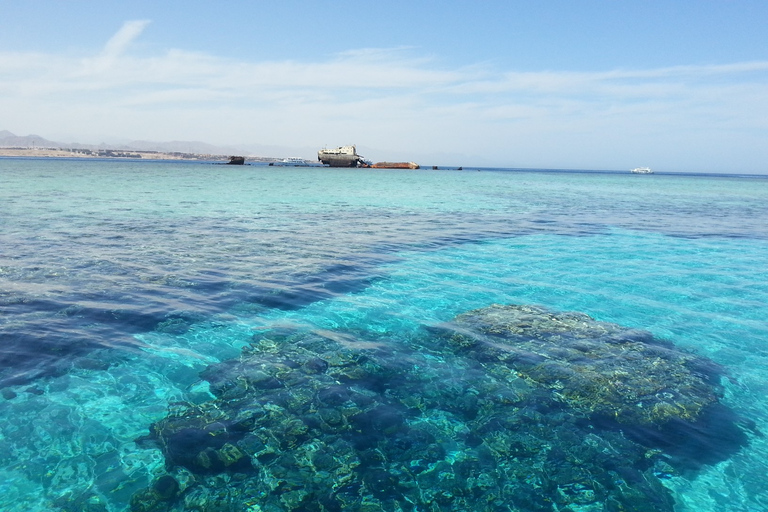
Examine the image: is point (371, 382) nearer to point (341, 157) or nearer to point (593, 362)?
point (593, 362)

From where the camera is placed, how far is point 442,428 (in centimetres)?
712

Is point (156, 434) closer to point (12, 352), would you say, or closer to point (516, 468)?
point (12, 352)

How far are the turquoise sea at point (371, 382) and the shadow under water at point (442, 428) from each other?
36 mm

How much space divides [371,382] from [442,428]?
5.86ft

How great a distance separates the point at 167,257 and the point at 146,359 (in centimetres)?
901

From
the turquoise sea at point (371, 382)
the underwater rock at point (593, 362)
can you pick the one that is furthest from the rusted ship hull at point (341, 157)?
the underwater rock at point (593, 362)

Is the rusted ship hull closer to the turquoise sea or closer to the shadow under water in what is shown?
the turquoise sea

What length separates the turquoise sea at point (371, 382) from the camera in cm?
587

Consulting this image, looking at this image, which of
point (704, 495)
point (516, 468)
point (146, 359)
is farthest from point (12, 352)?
point (704, 495)

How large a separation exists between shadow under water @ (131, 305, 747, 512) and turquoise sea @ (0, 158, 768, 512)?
36mm

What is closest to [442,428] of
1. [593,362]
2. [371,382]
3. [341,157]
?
[371,382]

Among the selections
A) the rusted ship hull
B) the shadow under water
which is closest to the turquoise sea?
the shadow under water

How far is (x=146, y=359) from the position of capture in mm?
9148

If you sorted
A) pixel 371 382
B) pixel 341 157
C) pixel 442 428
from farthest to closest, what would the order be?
pixel 341 157 → pixel 371 382 → pixel 442 428
